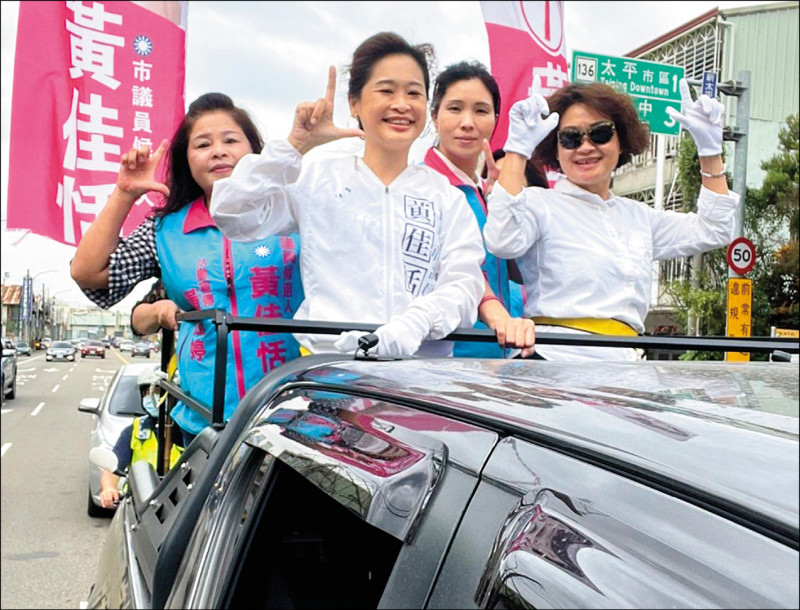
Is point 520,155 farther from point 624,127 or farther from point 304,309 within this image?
point 304,309

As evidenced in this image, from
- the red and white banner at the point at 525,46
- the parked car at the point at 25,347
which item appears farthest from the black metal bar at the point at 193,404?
the parked car at the point at 25,347

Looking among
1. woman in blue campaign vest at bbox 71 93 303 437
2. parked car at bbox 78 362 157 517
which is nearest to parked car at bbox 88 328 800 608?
woman in blue campaign vest at bbox 71 93 303 437

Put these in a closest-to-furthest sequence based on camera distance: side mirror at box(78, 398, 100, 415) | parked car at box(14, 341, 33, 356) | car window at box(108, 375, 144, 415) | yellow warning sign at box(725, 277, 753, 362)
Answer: yellow warning sign at box(725, 277, 753, 362) < side mirror at box(78, 398, 100, 415) < car window at box(108, 375, 144, 415) < parked car at box(14, 341, 33, 356)

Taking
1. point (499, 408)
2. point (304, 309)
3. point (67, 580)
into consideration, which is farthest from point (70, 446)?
point (499, 408)

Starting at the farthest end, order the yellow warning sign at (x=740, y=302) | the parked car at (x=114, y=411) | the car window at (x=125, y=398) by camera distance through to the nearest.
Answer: the car window at (x=125, y=398) → the parked car at (x=114, y=411) → the yellow warning sign at (x=740, y=302)

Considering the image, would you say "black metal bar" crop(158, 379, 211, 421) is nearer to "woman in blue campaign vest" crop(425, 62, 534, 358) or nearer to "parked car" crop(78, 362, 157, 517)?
"woman in blue campaign vest" crop(425, 62, 534, 358)

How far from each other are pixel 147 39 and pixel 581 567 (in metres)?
2.46

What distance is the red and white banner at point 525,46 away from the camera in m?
2.61

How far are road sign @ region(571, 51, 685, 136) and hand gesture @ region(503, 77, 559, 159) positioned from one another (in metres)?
0.39

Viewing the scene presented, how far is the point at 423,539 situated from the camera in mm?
699

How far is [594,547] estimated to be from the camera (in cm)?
55

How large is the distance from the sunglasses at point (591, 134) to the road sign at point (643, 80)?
0.19 m

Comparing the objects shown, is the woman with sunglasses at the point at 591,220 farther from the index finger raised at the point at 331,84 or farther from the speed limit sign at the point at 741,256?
the index finger raised at the point at 331,84

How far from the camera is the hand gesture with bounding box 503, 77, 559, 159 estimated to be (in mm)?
1800
